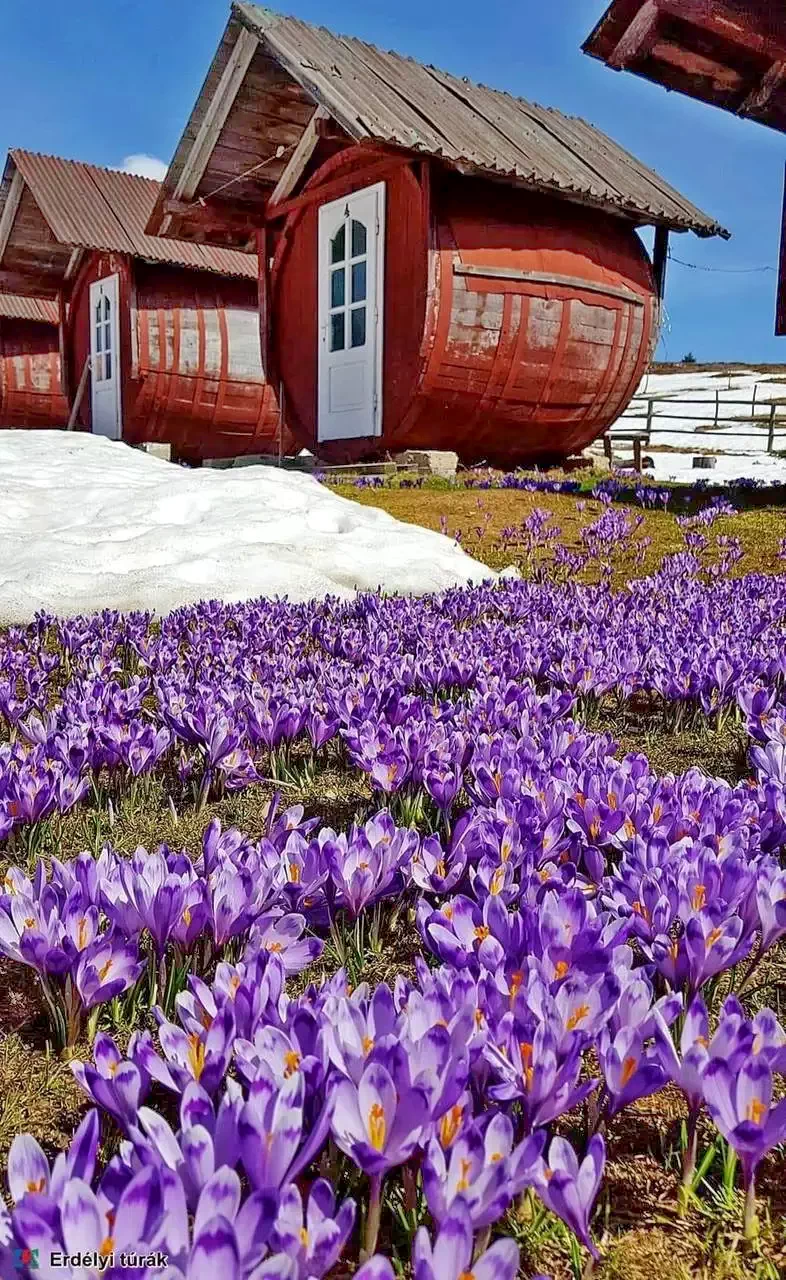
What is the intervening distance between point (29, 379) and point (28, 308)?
1.83 meters

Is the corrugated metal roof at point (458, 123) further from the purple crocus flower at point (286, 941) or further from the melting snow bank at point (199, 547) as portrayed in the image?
the purple crocus flower at point (286, 941)

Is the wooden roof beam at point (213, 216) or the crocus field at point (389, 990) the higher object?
the wooden roof beam at point (213, 216)

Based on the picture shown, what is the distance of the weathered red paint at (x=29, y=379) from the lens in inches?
940

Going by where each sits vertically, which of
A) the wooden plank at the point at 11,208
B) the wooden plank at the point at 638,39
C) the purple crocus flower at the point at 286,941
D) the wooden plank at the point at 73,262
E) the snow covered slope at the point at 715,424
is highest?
the wooden plank at the point at 11,208

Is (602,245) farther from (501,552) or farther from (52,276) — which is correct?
(52,276)

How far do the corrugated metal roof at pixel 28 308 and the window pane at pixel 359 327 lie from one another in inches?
549

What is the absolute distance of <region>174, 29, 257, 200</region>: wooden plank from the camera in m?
12.1

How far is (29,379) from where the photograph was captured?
24.0m

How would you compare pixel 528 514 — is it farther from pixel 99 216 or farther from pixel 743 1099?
pixel 99 216

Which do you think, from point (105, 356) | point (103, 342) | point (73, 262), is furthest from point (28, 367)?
point (105, 356)

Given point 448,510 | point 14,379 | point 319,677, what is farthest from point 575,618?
point 14,379

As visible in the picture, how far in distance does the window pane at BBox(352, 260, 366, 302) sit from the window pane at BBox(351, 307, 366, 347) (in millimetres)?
156

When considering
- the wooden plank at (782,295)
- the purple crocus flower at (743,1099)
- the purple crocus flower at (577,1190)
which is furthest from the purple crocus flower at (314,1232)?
the wooden plank at (782,295)

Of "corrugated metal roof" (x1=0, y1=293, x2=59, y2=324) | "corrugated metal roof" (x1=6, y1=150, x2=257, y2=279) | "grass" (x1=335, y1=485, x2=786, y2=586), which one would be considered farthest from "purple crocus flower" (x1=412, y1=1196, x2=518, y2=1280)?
"corrugated metal roof" (x1=0, y1=293, x2=59, y2=324)
